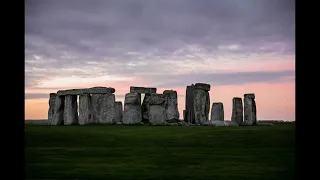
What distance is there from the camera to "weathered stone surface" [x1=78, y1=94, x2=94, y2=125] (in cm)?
2377

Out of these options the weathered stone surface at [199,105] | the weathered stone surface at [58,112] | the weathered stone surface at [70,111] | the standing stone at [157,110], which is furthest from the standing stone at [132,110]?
the weathered stone surface at [58,112]

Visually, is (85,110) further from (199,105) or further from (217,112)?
(217,112)

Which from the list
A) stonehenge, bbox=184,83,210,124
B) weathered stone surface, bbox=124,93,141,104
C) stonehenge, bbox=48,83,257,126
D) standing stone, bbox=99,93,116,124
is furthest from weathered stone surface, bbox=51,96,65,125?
stonehenge, bbox=184,83,210,124

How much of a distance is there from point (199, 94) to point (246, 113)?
2.53 meters

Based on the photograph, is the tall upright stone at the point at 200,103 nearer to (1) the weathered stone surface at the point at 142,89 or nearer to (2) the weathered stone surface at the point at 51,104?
(1) the weathered stone surface at the point at 142,89

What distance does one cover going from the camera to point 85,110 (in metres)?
23.8

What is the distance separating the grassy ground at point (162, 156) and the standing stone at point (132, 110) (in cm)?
728

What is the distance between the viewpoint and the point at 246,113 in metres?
23.4

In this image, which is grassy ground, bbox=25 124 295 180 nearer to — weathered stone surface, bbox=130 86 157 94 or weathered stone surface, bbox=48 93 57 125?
weathered stone surface, bbox=130 86 157 94

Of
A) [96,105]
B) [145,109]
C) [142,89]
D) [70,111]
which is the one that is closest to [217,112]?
[145,109]

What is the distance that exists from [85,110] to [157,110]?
3734mm

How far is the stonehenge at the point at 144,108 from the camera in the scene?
23.3 m
